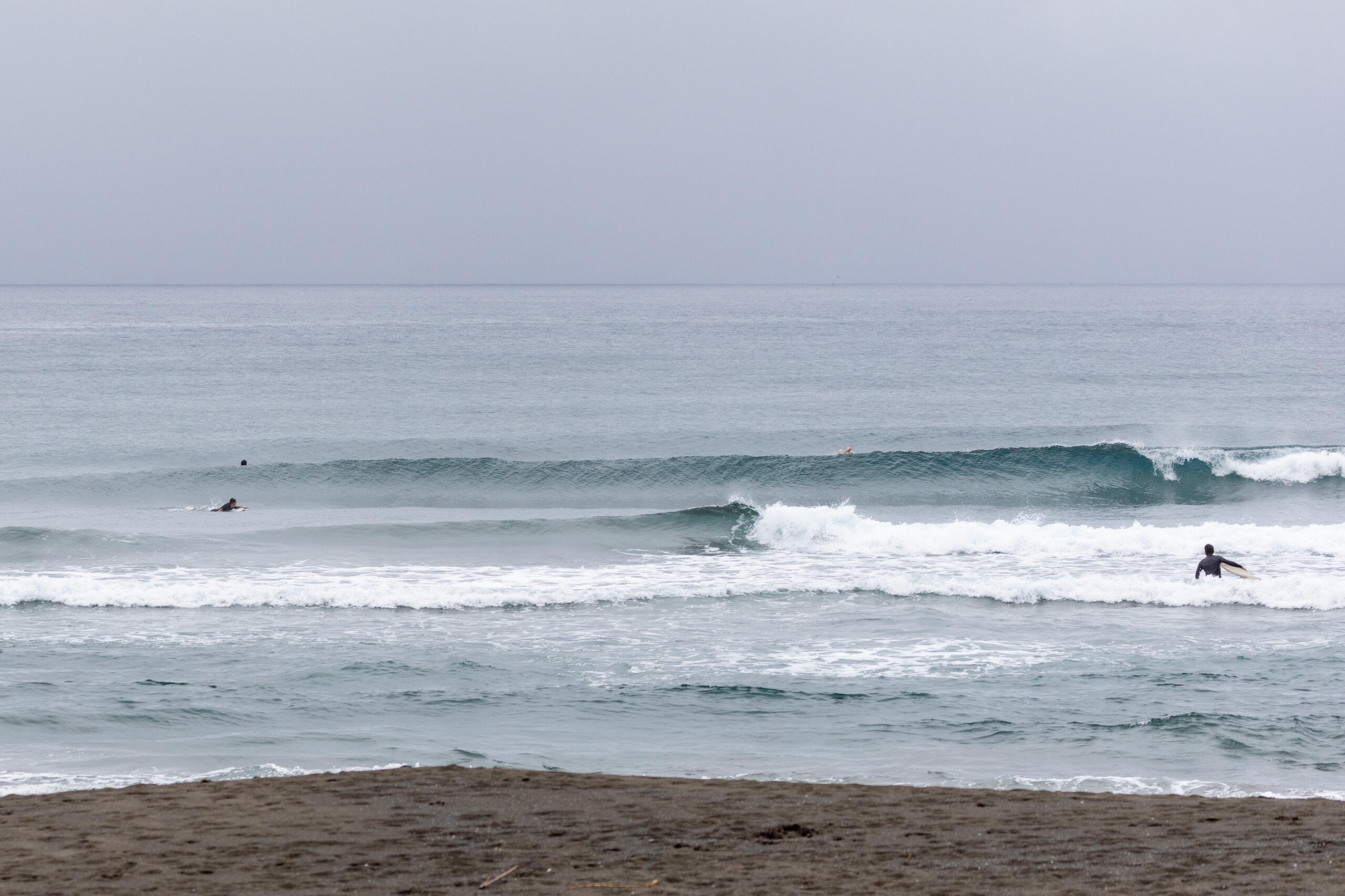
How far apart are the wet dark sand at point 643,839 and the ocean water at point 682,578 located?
124cm

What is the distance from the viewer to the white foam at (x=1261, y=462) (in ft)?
104

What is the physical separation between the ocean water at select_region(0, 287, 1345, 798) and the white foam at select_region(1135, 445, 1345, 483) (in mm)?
134

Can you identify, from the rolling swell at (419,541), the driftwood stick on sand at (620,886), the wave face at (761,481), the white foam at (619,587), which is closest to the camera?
the driftwood stick on sand at (620,886)

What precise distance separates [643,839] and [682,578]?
42.1ft

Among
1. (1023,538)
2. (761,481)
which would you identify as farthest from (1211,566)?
(761,481)

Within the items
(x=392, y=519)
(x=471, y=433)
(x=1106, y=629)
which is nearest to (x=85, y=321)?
(x=471, y=433)

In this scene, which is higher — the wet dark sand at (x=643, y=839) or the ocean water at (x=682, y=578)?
the ocean water at (x=682, y=578)

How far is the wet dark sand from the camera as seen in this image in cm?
746

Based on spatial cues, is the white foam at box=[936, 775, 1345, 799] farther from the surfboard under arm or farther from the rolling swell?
the rolling swell

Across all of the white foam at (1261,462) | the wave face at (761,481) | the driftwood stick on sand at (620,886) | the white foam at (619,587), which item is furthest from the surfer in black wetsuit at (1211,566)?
the driftwood stick on sand at (620,886)

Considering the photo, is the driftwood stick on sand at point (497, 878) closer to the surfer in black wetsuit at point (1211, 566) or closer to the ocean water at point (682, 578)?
the ocean water at point (682, 578)

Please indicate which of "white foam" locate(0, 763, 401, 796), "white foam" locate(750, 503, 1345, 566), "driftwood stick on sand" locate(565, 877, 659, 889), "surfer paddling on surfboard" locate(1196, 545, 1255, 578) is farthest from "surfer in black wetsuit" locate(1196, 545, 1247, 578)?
"driftwood stick on sand" locate(565, 877, 659, 889)

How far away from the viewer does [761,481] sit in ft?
105

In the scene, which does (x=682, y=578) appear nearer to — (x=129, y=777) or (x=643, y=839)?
(x=129, y=777)
